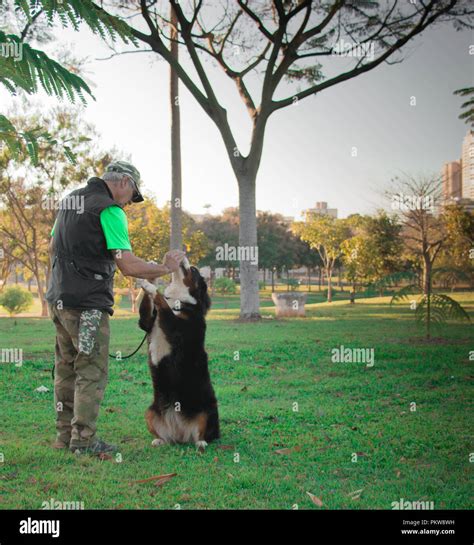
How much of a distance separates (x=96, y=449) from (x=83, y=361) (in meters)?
0.81

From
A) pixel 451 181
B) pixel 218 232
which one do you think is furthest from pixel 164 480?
pixel 218 232

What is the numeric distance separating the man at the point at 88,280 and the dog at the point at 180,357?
32 centimetres

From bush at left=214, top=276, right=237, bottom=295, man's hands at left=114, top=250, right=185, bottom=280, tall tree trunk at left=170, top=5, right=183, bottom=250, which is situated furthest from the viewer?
bush at left=214, top=276, right=237, bottom=295

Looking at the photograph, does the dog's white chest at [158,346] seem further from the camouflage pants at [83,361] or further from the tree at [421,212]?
the tree at [421,212]

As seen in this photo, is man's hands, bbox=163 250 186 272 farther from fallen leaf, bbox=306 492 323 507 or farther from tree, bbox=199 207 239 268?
tree, bbox=199 207 239 268

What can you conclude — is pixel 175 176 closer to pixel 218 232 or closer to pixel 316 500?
pixel 316 500

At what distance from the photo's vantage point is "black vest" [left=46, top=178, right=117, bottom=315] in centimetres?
470

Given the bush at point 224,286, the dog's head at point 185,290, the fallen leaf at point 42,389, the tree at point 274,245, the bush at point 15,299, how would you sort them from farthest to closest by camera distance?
the tree at point 274,245 → the bush at point 224,286 → the bush at point 15,299 → the fallen leaf at point 42,389 → the dog's head at point 185,290

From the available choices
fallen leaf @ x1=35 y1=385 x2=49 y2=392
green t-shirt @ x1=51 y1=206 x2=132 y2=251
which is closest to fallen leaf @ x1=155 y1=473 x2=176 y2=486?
green t-shirt @ x1=51 y1=206 x2=132 y2=251

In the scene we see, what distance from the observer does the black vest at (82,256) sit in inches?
185

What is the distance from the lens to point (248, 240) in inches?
625

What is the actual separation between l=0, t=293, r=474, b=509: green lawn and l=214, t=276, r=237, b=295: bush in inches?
705

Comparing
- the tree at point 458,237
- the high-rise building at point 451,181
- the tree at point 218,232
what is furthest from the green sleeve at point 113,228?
the tree at point 218,232

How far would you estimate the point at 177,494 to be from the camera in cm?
410
